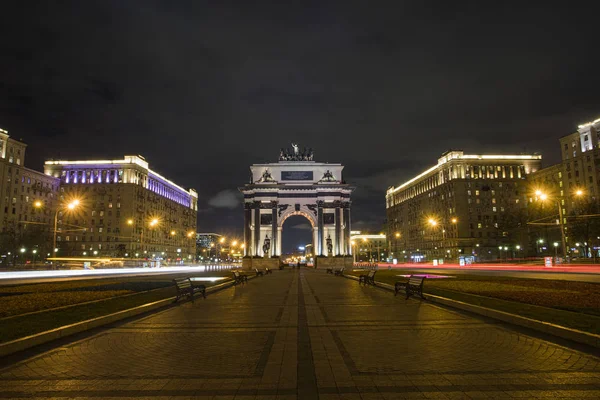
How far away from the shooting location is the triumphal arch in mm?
86000

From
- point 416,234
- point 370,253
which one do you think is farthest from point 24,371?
point 370,253

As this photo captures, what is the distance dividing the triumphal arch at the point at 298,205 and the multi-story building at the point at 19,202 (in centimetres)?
4238

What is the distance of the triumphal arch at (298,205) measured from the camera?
86.0m

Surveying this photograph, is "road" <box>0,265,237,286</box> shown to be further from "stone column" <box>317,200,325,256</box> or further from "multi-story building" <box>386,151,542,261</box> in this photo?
"multi-story building" <box>386,151,542,261</box>

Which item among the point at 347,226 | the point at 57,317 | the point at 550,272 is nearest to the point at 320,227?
the point at 347,226

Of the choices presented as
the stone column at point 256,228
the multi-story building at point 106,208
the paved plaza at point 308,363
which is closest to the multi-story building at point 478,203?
the stone column at point 256,228

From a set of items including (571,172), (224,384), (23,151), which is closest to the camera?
(224,384)

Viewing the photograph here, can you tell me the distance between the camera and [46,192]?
112375mm

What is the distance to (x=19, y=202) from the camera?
333 ft

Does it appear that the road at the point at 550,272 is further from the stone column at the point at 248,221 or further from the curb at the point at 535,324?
the stone column at the point at 248,221

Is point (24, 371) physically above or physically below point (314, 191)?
below

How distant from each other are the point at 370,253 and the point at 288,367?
609 ft

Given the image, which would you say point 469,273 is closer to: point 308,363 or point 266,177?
point 308,363

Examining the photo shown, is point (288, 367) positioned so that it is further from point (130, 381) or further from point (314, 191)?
point (314, 191)
